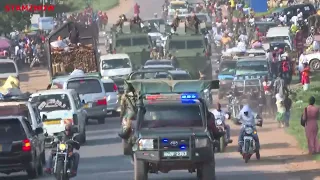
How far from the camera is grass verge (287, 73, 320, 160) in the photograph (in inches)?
1193

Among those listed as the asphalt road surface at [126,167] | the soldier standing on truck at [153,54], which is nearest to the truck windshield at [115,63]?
the soldier standing on truck at [153,54]

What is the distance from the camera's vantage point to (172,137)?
20.6m

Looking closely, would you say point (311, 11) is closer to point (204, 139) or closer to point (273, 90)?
point (273, 90)

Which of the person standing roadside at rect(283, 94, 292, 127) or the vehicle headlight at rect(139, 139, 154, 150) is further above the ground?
the vehicle headlight at rect(139, 139, 154, 150)

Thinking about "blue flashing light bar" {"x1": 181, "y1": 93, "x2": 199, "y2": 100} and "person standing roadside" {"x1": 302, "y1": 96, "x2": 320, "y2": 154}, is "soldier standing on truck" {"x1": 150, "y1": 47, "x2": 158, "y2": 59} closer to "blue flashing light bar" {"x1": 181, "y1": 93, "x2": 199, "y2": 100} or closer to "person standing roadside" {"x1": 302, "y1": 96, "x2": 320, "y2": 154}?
"person standing roadside" {"x1": 302, "y1": 96, "x2": 320, "y2": 154}

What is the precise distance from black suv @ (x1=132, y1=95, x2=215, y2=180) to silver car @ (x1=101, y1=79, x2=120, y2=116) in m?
18.4

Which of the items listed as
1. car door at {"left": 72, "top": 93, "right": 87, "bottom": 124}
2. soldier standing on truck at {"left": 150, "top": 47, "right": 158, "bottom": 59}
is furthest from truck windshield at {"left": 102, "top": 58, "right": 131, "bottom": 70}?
car door at {"left": 72, "top": 93, "right": 87, "bottom": 124}

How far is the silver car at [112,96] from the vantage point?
39812mm

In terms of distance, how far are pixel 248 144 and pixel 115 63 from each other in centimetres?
2379

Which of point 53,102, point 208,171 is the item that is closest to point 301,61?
point 53,102

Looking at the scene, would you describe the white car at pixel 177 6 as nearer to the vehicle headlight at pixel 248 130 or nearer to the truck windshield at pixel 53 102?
the truck windshield at pixel 53 102

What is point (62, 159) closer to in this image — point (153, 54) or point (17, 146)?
point (17, 146)

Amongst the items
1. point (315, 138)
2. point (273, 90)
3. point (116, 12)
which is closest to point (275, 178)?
point (315, 138)

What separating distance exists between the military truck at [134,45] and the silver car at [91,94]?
14.7m
